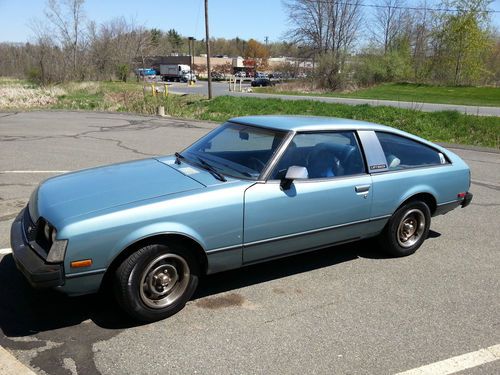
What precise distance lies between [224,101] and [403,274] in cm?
→ 2190

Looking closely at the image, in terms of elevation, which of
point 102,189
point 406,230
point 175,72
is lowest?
point 406,230

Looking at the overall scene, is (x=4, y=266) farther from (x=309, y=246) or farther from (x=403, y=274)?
(x=403, y=274)

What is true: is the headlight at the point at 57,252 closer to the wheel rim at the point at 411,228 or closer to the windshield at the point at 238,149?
the windshield at the point at 238,149

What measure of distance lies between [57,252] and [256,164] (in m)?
1.76

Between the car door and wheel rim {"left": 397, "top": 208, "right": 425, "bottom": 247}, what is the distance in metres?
0.65

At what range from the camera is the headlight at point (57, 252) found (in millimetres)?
2945

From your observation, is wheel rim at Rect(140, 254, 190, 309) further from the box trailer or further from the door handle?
the box trailer

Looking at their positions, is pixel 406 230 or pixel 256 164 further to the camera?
pixel 406 230

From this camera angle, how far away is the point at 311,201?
3.91m

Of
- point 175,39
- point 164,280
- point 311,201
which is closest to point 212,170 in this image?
point 311,201

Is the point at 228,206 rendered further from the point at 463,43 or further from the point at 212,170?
the point at 463,43

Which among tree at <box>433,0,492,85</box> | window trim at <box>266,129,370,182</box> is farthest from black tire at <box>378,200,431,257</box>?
tree at <box>433,0,492,85</box>

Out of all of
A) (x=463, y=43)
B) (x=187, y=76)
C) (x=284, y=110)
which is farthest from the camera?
(x=187, y=76)

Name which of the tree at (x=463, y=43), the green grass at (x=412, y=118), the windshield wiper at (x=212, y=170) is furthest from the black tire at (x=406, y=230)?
the tree at (x=463, y=43)
